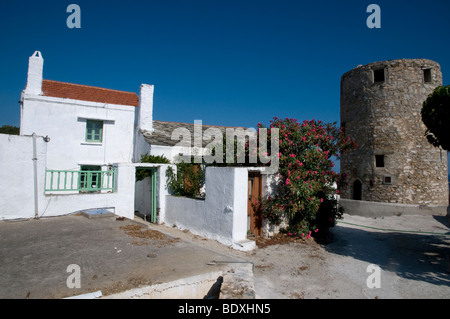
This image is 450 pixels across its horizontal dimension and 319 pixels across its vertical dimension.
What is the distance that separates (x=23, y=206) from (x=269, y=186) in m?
7.49

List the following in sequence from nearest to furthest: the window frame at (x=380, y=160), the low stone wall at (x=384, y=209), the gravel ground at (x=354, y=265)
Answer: the gravel ground at (x=354, y=265) < the low stone wall at (x=384, y=209) < the window frame at (x=380, y=160)

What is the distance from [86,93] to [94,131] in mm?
3028

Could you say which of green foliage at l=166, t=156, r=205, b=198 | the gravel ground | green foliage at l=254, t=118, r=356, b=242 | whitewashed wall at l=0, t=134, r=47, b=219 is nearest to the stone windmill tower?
the gravel ground

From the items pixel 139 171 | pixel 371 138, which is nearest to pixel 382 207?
pixel 371 138

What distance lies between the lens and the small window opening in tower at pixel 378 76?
15375mm

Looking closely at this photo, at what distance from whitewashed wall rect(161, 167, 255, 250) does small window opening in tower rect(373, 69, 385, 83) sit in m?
12.4

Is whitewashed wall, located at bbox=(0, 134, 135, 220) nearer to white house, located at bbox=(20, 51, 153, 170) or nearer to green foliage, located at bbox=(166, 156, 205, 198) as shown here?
green foliage, located at bbox=(166, 156, 205, 198)

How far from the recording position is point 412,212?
13664 mm

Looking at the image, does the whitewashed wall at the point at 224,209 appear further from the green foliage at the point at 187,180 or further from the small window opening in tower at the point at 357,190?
the small window opening in tower at the point at 357,190

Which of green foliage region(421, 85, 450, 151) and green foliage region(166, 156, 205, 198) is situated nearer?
green foliage region(421, 85, 450, 151)

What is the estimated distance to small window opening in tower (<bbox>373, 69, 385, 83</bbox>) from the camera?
15375mm

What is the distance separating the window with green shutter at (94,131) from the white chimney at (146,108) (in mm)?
2034

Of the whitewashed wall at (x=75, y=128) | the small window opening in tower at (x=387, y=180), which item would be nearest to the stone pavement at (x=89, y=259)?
the whitewashed wall at (x=75, y=128)
